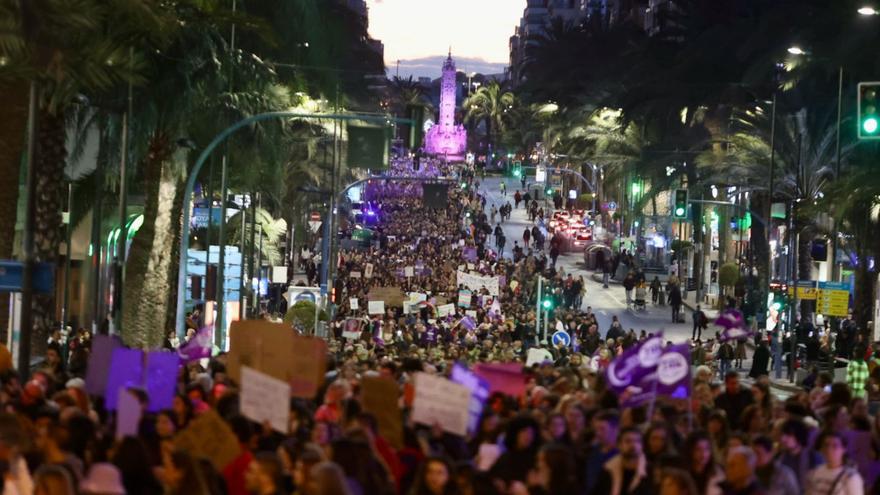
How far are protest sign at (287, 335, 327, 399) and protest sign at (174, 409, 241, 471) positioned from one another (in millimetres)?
2718

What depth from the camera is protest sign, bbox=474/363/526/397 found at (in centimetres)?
1564

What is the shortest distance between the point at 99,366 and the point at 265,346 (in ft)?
7.70

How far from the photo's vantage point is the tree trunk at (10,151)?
2406 cm

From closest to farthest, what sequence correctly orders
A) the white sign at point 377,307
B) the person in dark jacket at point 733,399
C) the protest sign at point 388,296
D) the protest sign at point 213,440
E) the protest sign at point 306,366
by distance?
the protest sign at point 213,440
the protest sign at point 306,366
the person in dark jacket at point 733,399
the white sign at point 377,307
the protest sign at point 388,296

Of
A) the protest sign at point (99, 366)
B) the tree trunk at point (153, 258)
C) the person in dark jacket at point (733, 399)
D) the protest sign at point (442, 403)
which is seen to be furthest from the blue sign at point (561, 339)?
the protest sign at point (442, 403)

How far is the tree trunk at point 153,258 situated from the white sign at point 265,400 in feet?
80.2

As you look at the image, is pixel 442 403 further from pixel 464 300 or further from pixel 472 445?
pixel 464 300

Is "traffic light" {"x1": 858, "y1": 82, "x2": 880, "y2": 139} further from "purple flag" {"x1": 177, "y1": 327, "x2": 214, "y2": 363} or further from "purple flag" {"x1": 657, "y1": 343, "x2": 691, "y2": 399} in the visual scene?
"purple flag" {"x1": 177, "y1": 327, "x2": 214, "y2": 363}

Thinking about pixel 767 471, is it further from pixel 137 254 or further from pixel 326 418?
pixel 137 254

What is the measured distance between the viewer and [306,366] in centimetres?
1359

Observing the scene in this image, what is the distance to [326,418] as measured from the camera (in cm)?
1318

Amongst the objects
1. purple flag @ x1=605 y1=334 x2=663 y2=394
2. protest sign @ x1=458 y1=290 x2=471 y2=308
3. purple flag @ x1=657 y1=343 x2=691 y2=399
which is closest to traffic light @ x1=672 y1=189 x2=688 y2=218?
protest sign @ x1=458 y1=290 x2=471 y2=308

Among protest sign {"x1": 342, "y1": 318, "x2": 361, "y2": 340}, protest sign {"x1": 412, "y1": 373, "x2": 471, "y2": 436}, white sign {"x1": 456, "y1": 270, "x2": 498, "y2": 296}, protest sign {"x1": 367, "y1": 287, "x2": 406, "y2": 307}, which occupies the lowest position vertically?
protest sign {"x1": 342, "y1": 318, "x2": 361, "y2": 340}

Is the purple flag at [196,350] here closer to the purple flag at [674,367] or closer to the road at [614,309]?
the purple flag at [674,367]
